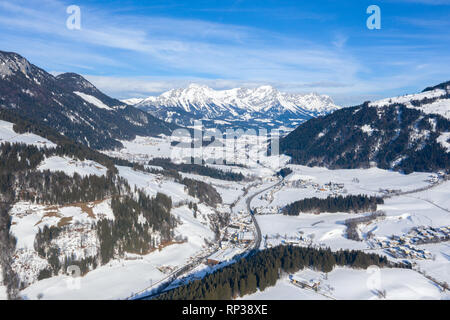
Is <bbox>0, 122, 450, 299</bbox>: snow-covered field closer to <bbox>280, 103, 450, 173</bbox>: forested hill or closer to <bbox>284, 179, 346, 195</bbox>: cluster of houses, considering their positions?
<bbox>284, 179, 346, 195</bbox>: cluster of houses

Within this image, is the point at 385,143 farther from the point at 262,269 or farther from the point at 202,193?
the point at 262,269

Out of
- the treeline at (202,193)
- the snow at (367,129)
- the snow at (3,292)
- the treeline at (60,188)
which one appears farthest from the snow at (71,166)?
the snow at (367,129)

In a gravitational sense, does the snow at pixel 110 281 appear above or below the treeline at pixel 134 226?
below

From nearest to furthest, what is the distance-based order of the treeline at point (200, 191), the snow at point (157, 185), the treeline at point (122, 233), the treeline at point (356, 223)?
the treeline at point (122, 233)
the treeline at point (356, 223)
the snow at point (157, 185)
the treeline at point (200, 191)

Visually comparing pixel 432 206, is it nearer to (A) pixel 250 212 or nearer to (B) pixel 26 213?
(A) pixel 250 212

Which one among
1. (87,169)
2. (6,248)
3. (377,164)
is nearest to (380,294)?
(6,248)

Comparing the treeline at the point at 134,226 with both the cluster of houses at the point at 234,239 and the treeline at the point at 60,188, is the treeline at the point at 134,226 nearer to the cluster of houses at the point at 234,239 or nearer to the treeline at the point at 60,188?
the treeline at the point at 60,188

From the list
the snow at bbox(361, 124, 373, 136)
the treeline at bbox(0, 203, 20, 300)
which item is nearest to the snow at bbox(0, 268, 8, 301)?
the treeline at bbox(0, 203, 20, 300)
